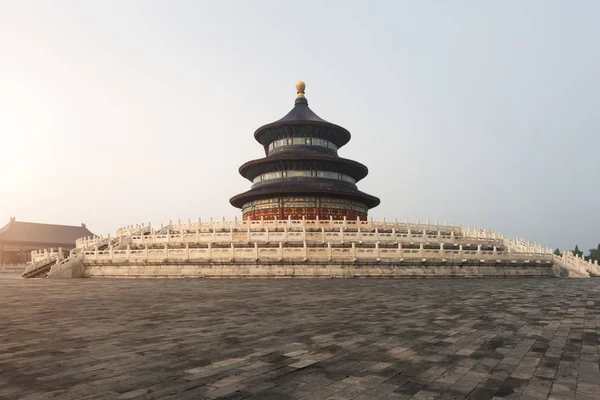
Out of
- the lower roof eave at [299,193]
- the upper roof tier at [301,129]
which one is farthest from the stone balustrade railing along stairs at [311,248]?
the upper roof tier at [301,129]

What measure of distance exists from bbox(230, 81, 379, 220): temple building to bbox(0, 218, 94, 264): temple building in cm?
3625

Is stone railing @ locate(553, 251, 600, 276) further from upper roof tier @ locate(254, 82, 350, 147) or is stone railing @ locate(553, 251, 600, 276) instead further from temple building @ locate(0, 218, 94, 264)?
temple building @ locate(0, 218, 94, 264)

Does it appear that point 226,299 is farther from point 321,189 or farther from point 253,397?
point 321,189

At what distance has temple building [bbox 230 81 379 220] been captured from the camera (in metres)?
44.6

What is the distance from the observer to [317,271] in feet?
80.8

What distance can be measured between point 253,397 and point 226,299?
970cm

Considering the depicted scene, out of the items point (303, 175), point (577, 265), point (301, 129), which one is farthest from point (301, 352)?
point (301, 129)

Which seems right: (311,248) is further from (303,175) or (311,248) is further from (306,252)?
(303,175)

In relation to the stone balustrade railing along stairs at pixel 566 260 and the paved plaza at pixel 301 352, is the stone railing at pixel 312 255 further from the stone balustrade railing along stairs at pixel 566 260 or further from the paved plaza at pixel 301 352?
the paved plaza at pixel 301 352

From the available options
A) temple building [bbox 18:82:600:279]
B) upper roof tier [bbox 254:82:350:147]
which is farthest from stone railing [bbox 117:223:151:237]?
upper roof tier [bbox 254:82:350:147]

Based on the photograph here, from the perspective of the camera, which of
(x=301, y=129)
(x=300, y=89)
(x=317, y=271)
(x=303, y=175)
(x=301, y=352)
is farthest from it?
(x=300, y=89)

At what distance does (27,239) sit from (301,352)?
236 ft

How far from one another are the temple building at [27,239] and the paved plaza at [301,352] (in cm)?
6215

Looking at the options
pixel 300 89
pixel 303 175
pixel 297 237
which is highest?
pixel 300 89
